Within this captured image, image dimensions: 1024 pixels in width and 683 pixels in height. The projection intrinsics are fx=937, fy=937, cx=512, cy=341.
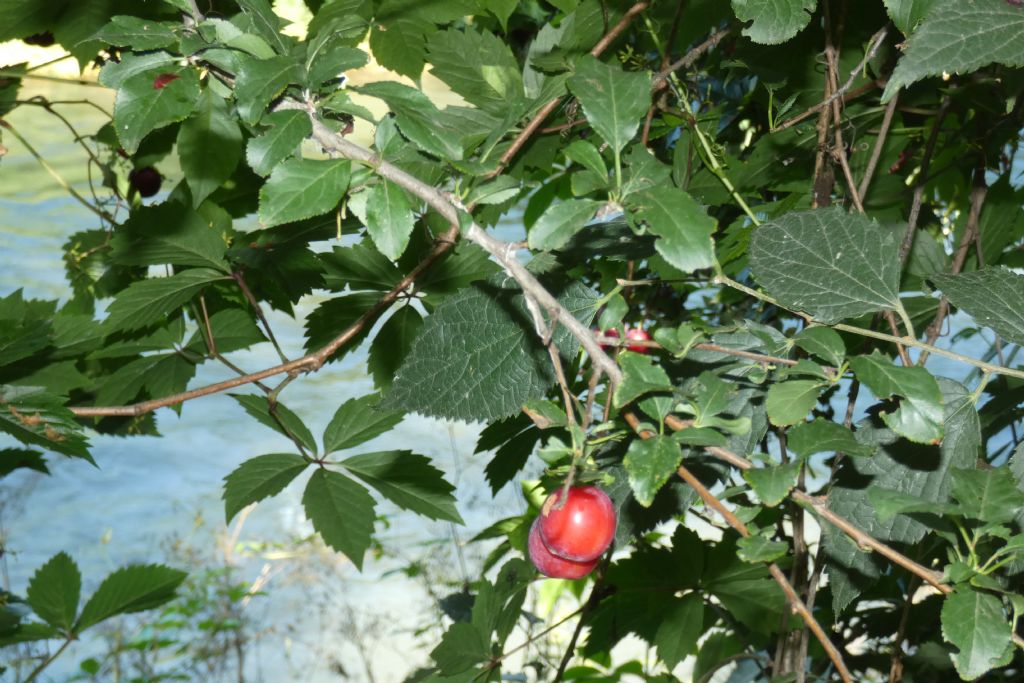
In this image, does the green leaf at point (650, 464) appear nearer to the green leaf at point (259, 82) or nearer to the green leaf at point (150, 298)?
the green leaf at point (259, 82)

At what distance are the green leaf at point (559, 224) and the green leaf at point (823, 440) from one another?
0.50ft

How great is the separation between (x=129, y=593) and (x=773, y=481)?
101 centimetres

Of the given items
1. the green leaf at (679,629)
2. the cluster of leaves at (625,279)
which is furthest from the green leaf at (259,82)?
the green leaf at (679,629)

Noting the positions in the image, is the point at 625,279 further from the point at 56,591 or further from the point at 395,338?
the point at 56,591

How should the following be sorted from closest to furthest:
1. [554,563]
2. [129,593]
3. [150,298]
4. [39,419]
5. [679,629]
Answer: [554,563], [39,419], [150,298], [679,629], [129,593]

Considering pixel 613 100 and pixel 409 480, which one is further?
pixel 409 480

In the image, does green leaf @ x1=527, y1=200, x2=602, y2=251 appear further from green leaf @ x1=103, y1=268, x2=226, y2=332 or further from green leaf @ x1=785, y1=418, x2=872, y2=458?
green leaf @ x1=103, y1=268, x2=226, y2=332

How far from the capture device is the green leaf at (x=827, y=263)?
490 mm

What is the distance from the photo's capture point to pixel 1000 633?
414 mm

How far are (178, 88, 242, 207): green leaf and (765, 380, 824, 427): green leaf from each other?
0.65 metres

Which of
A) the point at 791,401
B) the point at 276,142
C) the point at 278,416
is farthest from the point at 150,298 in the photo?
the point at 791,401

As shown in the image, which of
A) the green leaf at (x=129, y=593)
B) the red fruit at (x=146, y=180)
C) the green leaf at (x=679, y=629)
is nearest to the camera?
the green leaf at (x=679, y=629)

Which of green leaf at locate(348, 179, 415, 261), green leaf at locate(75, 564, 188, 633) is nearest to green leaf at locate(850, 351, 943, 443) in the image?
green leaf at locate(348, 179, 415, 261)

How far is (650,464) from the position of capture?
38 cm
